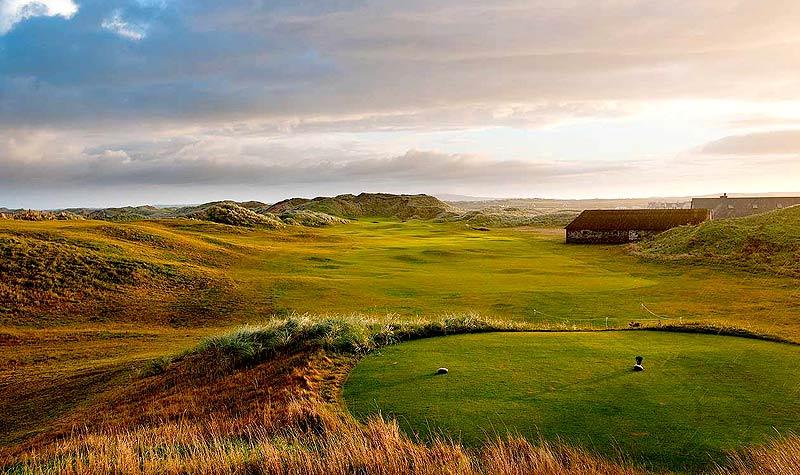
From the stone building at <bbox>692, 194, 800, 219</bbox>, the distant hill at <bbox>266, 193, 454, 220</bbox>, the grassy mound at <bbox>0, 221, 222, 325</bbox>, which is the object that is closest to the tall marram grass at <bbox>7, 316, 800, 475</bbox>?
the grassy mound at <bbox>0, 221, 222, 325</bbox>

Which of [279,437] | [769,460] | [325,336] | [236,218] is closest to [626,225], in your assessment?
[236,218]

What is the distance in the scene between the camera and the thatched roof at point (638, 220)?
62.3 meters

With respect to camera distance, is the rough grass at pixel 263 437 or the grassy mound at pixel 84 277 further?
the grassy mound at pixel 84 277

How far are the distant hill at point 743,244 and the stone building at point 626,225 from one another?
31.7 ft

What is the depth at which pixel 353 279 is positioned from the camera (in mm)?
33094

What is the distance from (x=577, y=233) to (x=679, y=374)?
185ft

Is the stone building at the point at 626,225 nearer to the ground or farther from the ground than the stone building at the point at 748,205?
nearer to the ground

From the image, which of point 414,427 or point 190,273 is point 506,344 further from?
point 190,273

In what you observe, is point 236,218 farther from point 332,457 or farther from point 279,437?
point 332,457

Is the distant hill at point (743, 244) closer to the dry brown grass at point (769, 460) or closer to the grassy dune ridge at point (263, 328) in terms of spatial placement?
the grassy dune ridge at point (263, 328)

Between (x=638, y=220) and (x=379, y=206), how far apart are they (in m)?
116

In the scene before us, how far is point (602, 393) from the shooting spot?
862 centimetres

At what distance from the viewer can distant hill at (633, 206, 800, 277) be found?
35628 millimetres

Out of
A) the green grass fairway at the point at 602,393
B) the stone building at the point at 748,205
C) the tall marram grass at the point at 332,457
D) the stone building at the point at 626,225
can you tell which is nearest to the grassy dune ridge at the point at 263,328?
the tall marram grass at the point at 332,457
